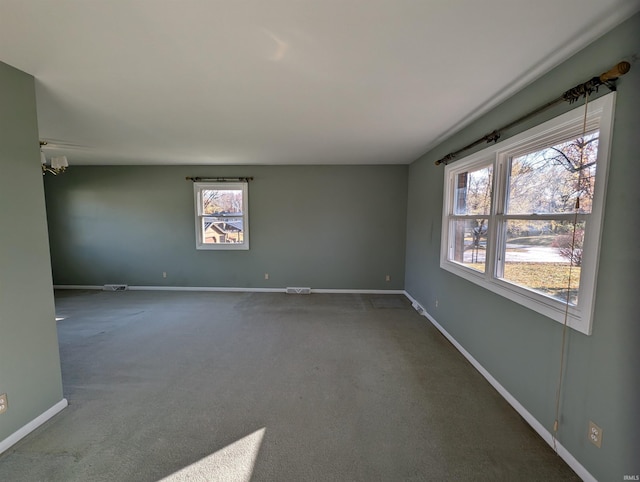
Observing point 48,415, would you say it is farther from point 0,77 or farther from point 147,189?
point 147,189

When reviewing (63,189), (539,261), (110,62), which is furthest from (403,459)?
(63,189)

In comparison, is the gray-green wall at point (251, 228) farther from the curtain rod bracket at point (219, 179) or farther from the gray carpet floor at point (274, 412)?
the gray carpet floor at point (274, 412)

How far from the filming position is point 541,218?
5.83 ft

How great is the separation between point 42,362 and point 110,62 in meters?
2.10

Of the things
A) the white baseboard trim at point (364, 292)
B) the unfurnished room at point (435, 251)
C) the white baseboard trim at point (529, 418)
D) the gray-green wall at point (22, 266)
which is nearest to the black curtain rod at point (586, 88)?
the unfurnished room at point (435, 251)

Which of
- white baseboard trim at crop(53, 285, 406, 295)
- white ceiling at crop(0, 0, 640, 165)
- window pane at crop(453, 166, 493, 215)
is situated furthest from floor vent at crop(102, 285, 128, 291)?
window pane at crop(453, 166, 493, 215)

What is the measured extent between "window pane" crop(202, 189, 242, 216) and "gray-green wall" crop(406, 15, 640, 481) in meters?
4.19

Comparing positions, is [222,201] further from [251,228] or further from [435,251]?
[435,251]

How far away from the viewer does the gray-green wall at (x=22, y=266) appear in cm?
154

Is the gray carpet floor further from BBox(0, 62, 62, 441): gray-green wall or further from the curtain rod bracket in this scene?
the curtain rod bracket

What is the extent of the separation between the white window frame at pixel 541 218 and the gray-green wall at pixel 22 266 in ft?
11.2

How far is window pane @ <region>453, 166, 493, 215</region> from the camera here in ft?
Result: 8.10

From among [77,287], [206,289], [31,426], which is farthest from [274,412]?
[77,287]

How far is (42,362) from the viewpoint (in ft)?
5.79
